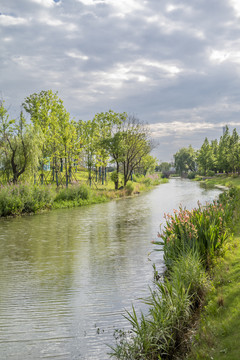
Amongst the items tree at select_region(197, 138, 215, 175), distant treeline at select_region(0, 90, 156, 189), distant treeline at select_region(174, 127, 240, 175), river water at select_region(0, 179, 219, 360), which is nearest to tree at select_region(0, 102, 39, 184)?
distant treeline at select_region(0, 90, 156, 189)

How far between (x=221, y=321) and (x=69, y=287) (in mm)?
4108

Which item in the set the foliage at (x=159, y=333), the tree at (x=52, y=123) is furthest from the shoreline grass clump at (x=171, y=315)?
the tree at (x=52, y=123)

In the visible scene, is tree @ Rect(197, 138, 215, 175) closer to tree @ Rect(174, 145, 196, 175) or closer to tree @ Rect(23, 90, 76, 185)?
tree @ Rect(174, 145, 196, 175)

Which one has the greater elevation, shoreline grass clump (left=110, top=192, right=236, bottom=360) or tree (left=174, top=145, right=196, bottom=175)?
tree (left=174, top=145, right=196, bottom=175)

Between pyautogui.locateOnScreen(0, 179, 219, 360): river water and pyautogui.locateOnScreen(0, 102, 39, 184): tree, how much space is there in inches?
477

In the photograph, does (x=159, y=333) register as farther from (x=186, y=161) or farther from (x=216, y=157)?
(x=186, y=161)

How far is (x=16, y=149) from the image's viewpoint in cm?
2762

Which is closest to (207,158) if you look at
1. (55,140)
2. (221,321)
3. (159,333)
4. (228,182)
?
(228,182)

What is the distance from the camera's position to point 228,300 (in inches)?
230

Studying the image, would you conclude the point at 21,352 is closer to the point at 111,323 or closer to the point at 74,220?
the point at 111,323

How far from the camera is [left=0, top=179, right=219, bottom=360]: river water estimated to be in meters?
5.34

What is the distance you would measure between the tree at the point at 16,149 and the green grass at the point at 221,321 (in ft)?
75.2

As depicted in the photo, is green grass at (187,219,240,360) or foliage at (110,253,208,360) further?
foliage at (110,253,208,360)

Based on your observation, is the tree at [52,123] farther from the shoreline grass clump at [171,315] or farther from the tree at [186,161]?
the tree at [186,161]
